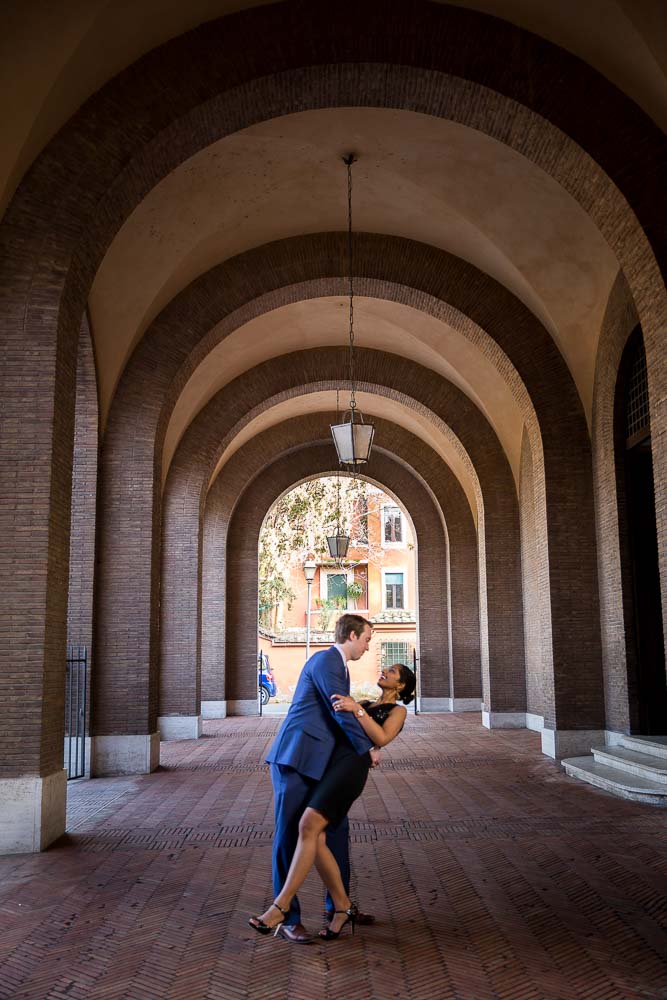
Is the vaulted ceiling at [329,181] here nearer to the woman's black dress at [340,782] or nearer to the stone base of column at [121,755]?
the stone base of column at [121,755]

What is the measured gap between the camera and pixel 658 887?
5777 millimetres

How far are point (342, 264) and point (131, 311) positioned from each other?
11.8 feet

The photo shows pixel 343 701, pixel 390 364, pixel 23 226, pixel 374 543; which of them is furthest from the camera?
pixel 374 543

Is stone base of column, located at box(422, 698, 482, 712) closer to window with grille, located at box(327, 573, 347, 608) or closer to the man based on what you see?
the man

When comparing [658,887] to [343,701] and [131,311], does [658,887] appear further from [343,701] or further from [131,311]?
[131,311]

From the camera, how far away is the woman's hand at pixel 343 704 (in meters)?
4.56

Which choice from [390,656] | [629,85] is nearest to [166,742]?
[629,85]

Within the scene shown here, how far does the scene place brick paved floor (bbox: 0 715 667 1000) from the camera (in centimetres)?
422

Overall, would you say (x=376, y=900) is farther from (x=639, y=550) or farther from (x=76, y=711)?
(x=639, y=550)

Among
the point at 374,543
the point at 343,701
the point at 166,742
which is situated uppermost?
the point at 374,543

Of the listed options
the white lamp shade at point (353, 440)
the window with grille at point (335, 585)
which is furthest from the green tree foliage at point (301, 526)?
the white lamp shade at point (353, 440)

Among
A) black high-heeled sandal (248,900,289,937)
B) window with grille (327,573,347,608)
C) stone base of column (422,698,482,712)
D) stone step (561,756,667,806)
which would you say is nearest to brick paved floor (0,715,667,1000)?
black high-heeled sandal (248,900,289,937)

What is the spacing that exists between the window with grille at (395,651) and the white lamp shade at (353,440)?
80.5 ft

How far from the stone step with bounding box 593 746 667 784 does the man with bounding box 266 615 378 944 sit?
562 cm
